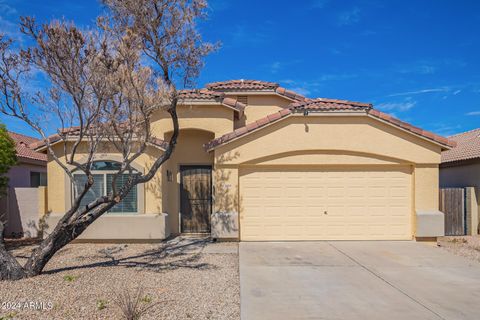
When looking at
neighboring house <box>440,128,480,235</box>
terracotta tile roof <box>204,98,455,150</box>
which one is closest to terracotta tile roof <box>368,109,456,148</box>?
terracotta tile roof <box>204,98,455,150</box>

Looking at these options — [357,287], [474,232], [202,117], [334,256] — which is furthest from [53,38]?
[474,232]

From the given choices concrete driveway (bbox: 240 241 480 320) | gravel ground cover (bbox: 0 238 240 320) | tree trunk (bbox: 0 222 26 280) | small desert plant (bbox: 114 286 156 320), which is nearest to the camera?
small desert plant (bbox: 114 286 156 320)

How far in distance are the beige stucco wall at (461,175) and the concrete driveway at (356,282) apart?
19.1ft

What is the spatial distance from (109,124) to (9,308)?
4.05m

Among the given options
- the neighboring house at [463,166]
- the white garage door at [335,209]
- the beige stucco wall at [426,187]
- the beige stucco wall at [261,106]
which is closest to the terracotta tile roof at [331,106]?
the white garage door at [335,209]

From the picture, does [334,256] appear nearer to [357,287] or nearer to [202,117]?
[357,287]

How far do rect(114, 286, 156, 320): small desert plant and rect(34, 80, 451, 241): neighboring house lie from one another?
452 centimetres

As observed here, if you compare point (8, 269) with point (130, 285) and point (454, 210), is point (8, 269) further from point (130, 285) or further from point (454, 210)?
point (454, 210)

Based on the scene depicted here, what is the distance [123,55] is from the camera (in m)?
6.83

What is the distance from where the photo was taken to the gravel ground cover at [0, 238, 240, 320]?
203 inches

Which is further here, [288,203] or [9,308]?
[288,203]

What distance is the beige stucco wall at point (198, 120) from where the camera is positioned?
11.5 meters

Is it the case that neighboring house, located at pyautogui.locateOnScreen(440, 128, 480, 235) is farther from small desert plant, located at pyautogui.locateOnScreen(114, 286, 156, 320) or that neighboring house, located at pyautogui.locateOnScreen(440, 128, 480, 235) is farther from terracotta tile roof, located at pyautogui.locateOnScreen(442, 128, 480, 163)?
small desert plant, located at pyautogui.locateOnScreen(114, 286, 156, 320)

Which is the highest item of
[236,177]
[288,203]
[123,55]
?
[123,55]
